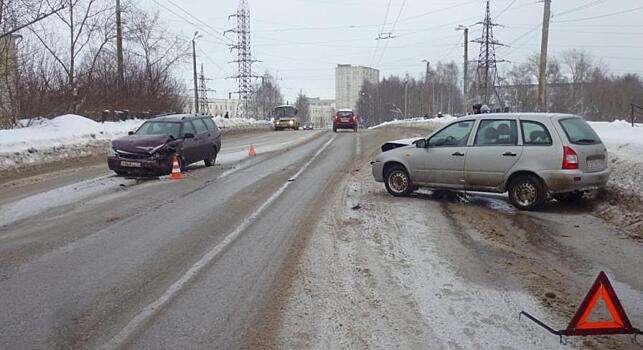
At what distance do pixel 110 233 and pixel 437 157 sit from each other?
583cm

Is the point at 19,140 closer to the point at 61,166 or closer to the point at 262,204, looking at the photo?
the point at 61,166

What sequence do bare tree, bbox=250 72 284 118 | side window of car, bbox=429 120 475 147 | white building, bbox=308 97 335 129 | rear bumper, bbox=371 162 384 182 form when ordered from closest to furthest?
side window of car, bbox=429 120 475 147 < rear bumper, bbox=371 162 384 182 < bare tree, bbox=250 72 284 118 < white building, bbox=308 97 335 129

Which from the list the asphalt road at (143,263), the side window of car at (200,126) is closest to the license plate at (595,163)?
the asphalt road at (143,263)

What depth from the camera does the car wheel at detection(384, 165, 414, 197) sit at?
36.6ft

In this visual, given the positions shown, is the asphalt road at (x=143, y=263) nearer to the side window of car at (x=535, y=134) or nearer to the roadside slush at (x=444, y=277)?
the roadside slush at (x=444, y=277)

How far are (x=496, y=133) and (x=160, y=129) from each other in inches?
389

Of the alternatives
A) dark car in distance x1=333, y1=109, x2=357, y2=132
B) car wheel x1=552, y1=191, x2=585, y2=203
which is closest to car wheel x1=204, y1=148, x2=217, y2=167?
car wheel x1=552, y1=191, x2=585, y2=203

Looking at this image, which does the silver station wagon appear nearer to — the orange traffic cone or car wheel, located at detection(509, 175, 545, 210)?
car wheel, located at detection(509, 175, 545, 210)

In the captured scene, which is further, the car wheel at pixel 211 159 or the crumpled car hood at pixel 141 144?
the car wheel at pixel 211 159

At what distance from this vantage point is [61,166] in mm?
17703

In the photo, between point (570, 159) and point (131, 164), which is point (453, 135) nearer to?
point (570, 159)

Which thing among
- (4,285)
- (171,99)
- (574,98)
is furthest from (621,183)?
(574,98)

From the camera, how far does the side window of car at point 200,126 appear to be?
17.5 metres

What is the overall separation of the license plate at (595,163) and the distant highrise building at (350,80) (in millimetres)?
131752
